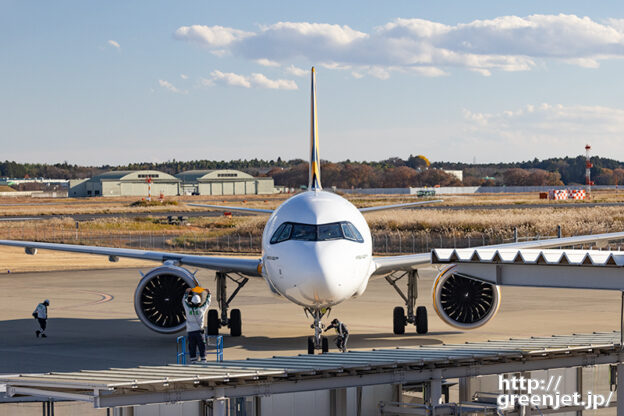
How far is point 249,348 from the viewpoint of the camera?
26.8 metres

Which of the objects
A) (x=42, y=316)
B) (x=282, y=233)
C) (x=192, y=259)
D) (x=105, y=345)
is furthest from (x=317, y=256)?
(x=42, y=316)

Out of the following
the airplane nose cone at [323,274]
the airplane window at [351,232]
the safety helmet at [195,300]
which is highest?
the airplane window at [351,232]

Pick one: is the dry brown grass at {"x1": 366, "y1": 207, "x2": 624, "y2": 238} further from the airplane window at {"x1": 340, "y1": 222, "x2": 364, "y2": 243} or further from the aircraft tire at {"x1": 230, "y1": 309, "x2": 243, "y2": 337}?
the airplane window at {"x1": 340, "y1": 222, "x2": 364, "y2": 243}

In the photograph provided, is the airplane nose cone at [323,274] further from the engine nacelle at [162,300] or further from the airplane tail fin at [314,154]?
the engine nacelle at [162,300]

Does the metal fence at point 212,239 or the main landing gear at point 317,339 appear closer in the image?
the main landing gear at point 317,339

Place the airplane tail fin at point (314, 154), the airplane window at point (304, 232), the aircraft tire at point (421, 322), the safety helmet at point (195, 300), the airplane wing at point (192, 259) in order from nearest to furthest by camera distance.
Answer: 1. the safety helmet at point (195, 300)
2. the airplane window at point (304, 232)
3. the airplane wing at point (192, 259)
4. the airplane tail fin at point (314, 154)
5. the aircraft tire at point (421, 322)

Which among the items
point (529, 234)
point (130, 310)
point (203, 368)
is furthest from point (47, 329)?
point (529, 234)

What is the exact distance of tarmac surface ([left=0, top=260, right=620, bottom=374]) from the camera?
2612 centimetres

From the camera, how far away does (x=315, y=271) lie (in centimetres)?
2241

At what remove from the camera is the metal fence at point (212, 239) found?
65.7 meters

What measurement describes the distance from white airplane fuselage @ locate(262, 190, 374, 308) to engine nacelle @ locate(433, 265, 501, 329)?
10.8ft

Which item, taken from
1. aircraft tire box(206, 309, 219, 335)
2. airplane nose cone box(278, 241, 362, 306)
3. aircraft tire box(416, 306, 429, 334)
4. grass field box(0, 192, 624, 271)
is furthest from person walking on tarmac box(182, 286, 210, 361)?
grass field box(0, 192, 624, 271)

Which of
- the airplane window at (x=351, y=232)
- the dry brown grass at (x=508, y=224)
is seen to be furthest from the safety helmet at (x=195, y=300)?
the dry brown grass at (x=508, y=224)

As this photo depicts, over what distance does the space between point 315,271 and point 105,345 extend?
912 centimetres
